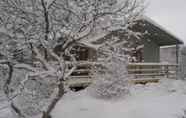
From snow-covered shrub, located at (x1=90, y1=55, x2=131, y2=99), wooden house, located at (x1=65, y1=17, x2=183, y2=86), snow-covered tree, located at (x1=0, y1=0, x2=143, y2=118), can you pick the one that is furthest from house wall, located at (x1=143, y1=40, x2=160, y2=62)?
snow-covered tree, located at (x1=0, y1=0, x2=143, y2=118)

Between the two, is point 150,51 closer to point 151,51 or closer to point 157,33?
point 151,51

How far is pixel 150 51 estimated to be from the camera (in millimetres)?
19578

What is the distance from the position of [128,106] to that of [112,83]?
1.58m

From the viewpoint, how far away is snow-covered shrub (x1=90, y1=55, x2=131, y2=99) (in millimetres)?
11578

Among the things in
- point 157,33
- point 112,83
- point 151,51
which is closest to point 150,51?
point 151,51

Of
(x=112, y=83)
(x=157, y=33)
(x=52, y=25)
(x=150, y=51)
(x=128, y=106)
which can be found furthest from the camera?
(x=150, y=51)

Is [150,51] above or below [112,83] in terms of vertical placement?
above

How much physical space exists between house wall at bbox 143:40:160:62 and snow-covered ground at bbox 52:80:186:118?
6.12m

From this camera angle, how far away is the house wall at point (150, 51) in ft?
63.6

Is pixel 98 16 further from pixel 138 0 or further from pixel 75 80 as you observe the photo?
pixel 75 80

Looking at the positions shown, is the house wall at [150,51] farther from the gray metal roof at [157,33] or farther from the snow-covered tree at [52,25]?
the snow-covered tree at [52,25]

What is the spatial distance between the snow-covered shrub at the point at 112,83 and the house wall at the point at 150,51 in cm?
760

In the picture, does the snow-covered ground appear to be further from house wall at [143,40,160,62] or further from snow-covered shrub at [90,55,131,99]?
house wall at [143,40,160,62]

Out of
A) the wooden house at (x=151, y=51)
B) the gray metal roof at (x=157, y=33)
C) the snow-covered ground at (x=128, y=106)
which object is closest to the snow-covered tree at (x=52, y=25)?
the snow-covered ground at (x=128, y=106)
